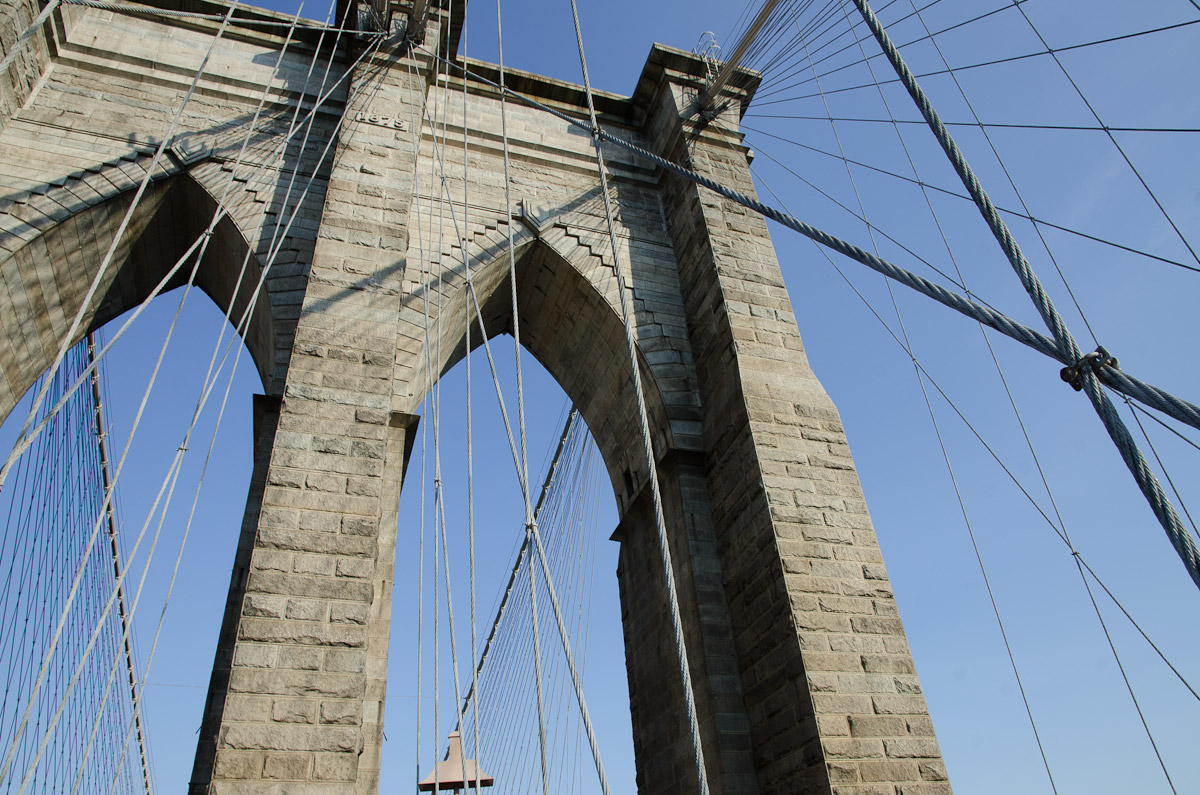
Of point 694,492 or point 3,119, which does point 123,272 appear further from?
point 694,492

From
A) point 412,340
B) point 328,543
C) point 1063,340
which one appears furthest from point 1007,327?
point 412,340

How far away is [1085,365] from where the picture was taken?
2078 millimetres

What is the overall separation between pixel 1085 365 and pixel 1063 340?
108mm

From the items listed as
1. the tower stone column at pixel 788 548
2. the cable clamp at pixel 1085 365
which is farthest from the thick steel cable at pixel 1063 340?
the tower stone column at pixel 788 548

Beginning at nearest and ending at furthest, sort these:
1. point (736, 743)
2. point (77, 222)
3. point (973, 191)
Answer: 1. point (973, 191)
2. point (736, 743)
3. point (77, 222)

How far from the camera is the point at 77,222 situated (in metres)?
Answer: 5.62

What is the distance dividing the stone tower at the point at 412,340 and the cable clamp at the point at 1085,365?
265cm

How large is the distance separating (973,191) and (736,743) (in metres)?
3.54

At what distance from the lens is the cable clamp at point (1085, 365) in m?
2.06

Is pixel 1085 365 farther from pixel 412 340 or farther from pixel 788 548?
pixel 412 340

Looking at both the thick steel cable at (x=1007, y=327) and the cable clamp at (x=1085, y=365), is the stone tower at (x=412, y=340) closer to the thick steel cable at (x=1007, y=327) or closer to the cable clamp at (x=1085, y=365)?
the thick steel cable at (x=1007, y=327)

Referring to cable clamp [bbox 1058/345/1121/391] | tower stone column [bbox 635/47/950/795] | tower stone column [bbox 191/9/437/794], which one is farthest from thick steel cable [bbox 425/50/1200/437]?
tower stone column [bbox 191/9/437/794]

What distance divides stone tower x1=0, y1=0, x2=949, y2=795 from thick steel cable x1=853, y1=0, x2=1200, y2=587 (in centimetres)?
264

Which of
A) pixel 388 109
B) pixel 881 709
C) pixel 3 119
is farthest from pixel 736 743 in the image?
pixel 3 119
